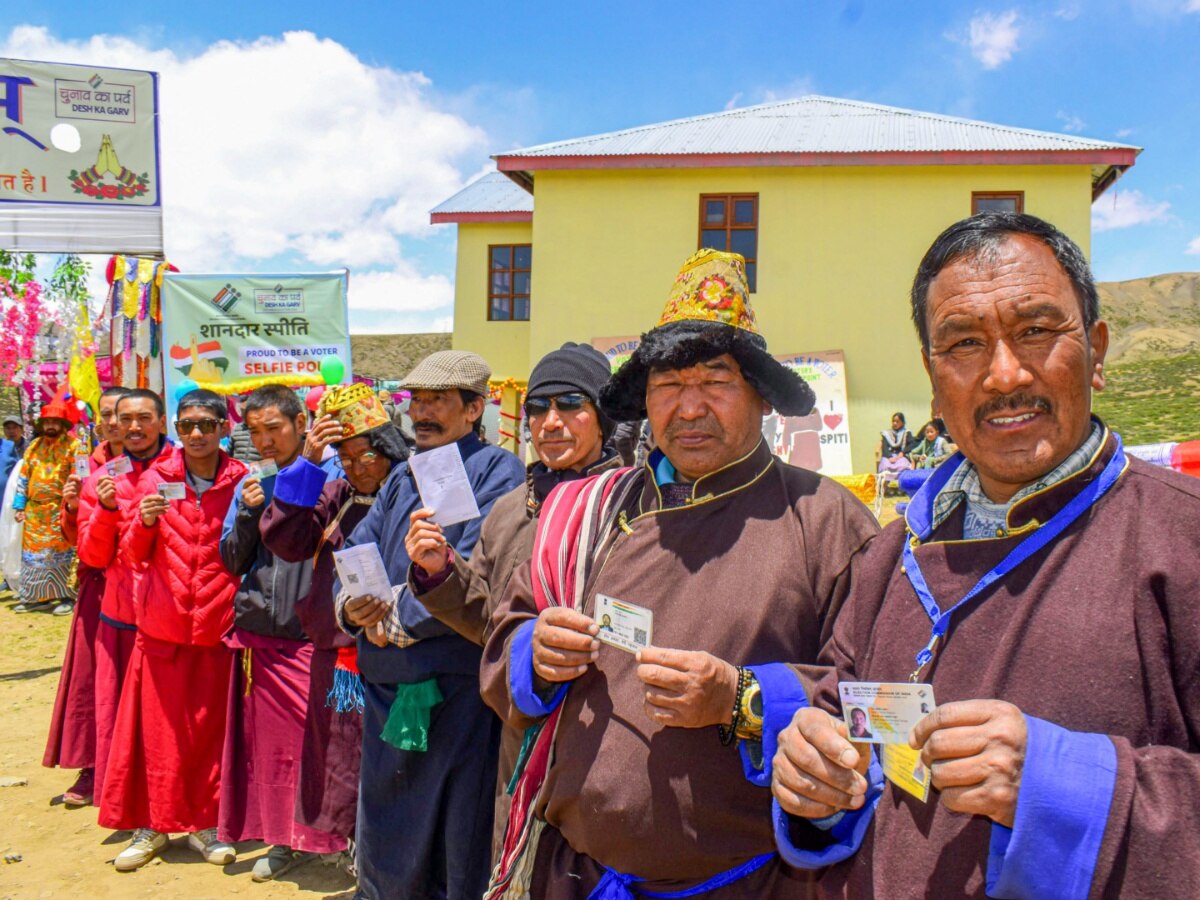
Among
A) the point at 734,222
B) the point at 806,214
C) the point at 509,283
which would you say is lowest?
the point at 509,283

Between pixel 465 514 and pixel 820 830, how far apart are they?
165cm

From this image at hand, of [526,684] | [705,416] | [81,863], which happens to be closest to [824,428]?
[81,863]

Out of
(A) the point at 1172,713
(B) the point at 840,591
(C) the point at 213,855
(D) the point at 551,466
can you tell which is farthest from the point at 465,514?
(C) the point at 213,855

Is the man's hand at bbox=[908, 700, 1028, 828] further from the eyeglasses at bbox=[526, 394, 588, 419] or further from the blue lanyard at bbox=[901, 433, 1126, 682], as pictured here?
the eyeglasses at bbox=[526, 394, 588, 419]

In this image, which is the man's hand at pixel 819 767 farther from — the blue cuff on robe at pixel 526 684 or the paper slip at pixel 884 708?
the blue cuff on robe at pixel 526 684

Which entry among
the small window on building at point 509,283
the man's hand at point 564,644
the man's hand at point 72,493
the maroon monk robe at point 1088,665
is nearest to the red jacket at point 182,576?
the man's hand at point 72,493

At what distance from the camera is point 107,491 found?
464cm

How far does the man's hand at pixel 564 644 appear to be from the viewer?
76.6 inches

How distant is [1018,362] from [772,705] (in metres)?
0.81

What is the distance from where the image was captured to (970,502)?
1499mm

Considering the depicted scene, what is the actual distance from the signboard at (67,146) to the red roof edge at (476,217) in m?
11.8

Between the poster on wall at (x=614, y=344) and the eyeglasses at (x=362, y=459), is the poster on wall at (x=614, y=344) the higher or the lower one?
the higher one

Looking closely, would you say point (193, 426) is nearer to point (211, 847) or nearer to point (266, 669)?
point (266, 669)

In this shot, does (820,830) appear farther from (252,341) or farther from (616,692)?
(252,341)
